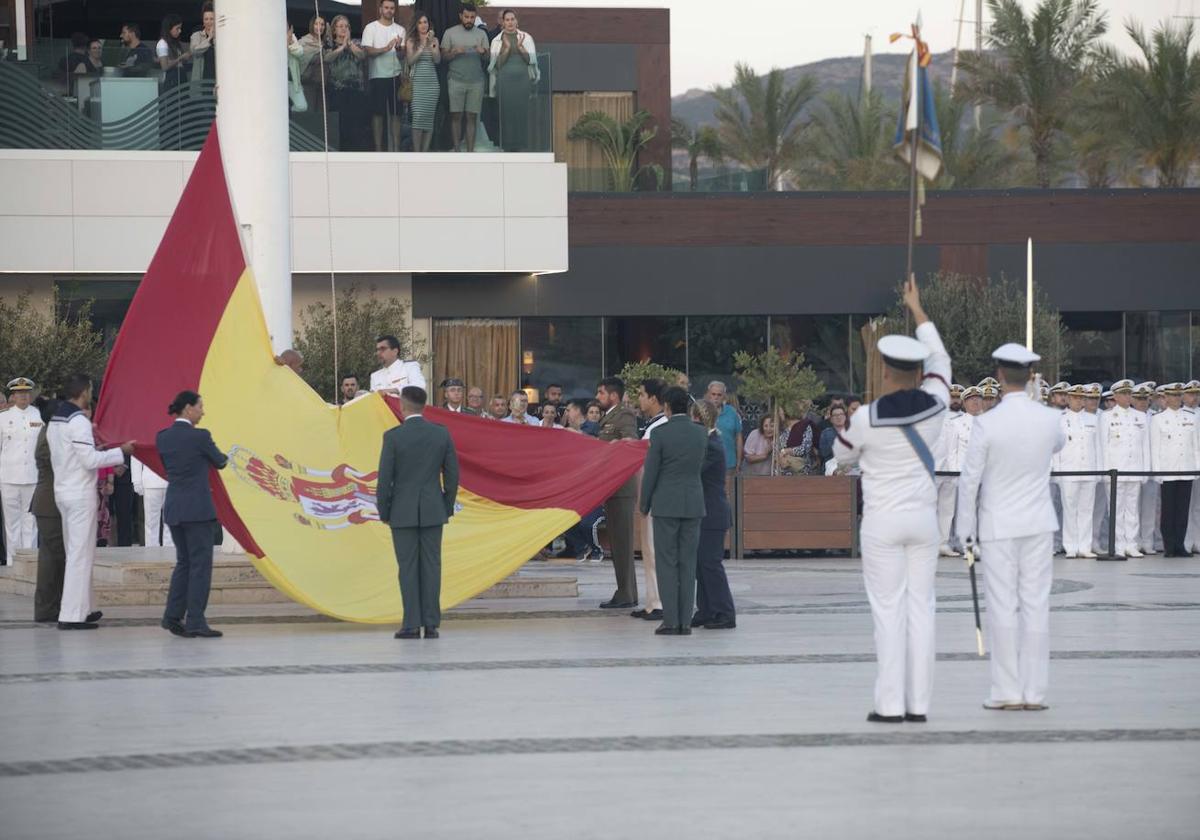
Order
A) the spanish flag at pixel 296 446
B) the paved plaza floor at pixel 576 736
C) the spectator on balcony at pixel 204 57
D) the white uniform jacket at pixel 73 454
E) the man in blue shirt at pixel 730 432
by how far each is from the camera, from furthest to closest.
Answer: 1. the spectator on balcony at pixel 204 57
2. the man in blue shirt at pixel 730 432
3. the spanish flag at pixel 296 446
4. the white uniform jacket at pixel 73 454
5. the paved plaza floor at pixel 576 736

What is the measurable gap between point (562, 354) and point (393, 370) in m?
16.8

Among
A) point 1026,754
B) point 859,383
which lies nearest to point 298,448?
point 1026,754

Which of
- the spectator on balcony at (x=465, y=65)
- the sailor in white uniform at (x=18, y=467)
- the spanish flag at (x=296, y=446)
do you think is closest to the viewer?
the spanish flag at (x=296, y=446)

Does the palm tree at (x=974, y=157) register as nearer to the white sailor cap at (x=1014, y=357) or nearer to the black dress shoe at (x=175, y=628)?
the black dress shoe at (x=175, y=628)

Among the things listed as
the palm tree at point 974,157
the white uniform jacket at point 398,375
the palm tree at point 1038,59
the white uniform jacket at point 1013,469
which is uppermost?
the palm tree at point 1038,59

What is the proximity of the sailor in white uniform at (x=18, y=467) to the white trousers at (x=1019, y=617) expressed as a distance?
12882 millimetres

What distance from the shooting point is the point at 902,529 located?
9.79m

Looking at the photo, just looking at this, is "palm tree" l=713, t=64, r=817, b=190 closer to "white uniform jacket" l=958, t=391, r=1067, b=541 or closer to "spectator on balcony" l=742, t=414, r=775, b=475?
"spectator on balcony" l=742, t=414, r=775, b=475

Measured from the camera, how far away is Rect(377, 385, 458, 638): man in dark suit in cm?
1374

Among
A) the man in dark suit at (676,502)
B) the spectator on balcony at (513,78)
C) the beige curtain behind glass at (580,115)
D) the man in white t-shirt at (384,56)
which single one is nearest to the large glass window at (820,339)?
the spectator on balcony at (513,78)

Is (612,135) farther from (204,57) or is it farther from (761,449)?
(761,449)

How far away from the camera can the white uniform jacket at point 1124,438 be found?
73.9ft

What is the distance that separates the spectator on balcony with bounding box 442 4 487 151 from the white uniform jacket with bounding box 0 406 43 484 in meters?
10.1

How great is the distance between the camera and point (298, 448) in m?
15.4
